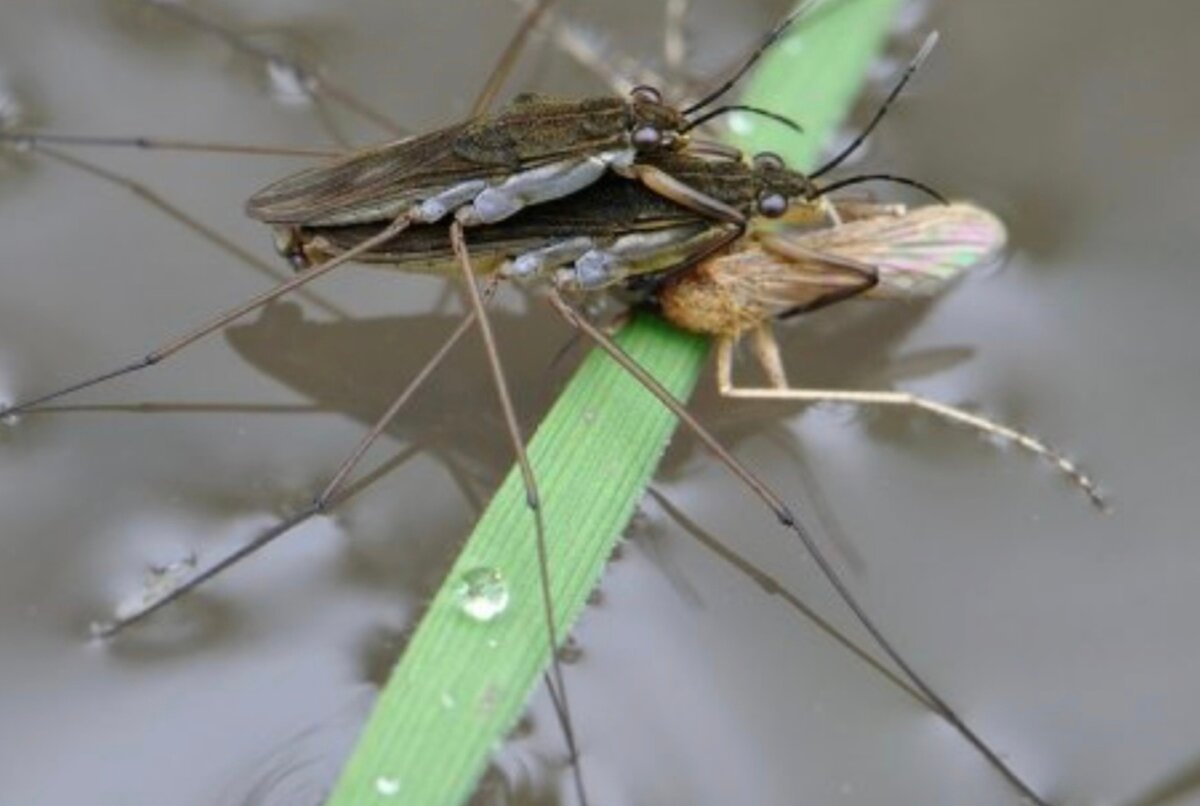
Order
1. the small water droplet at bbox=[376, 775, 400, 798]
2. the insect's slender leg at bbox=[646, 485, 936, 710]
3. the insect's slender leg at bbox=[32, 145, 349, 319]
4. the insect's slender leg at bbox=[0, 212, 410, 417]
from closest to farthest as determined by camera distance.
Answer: the small water droplet at bbox=[376, 775, 400, 798], the insect's slender leg at bbox=[646, 485, 936, 710], the insect's slender leg at bbox=[0, 212, 410, 417], the insect's slender leg at bbox=[32, 145, 349, 319]

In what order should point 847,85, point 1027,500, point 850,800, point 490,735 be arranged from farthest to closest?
point 847,85 → point 1027,500 → point 850,800 → point 490,735

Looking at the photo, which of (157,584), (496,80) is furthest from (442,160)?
(157,584)

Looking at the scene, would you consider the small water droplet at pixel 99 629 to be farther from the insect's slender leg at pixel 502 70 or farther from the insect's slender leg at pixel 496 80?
the insect's slender leg at pixel 502 70

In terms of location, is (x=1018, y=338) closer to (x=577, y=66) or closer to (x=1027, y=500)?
(x=1027, y=500)

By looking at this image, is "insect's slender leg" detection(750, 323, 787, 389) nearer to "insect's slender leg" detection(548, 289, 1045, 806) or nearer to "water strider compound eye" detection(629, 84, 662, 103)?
"insect's slender leg" detection(548, 289, 1045, 806)

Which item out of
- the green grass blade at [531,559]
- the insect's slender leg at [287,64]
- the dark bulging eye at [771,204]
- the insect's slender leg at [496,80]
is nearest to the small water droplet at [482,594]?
the green grass blade at [531,559]

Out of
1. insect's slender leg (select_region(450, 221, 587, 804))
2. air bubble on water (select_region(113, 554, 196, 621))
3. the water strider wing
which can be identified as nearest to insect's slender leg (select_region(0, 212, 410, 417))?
the water strider wing

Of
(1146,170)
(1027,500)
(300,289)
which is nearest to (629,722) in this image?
(1027,500)
